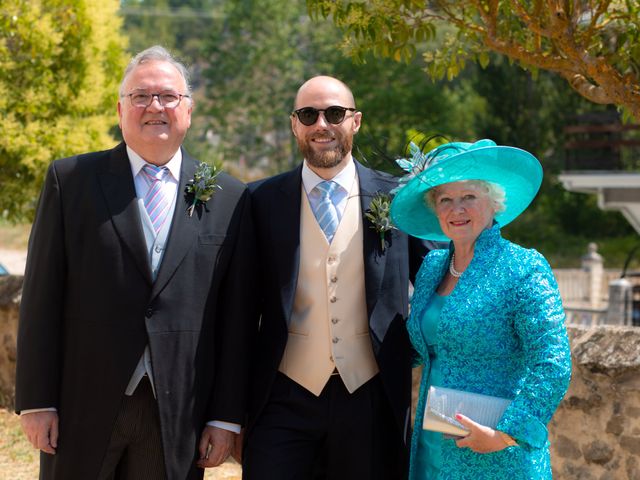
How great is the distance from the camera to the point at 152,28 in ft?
259

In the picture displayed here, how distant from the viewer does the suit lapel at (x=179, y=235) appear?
3727 mm

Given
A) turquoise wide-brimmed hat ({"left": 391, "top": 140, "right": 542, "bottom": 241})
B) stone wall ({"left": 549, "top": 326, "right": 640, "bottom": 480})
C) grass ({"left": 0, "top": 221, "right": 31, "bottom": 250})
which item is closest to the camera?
turquoise wide-brimmed hat ({"left": 391, "top": 140, "right": 542, "bottom": 241})

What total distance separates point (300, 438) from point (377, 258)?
31.9 inches

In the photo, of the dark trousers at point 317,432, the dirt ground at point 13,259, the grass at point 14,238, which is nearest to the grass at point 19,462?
the dark trousers at point 317,432

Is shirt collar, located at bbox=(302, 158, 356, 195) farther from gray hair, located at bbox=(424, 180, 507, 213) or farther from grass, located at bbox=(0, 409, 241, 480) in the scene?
grass, located at bbox=(0, 409, 241, 480)

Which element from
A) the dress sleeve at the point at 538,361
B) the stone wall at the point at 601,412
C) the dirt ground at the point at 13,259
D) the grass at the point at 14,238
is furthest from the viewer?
the grass at the point at 14,238

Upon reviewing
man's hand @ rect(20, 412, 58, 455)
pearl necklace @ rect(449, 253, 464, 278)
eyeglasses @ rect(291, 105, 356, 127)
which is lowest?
man's hand @ rect(20, 412, 58, 455)

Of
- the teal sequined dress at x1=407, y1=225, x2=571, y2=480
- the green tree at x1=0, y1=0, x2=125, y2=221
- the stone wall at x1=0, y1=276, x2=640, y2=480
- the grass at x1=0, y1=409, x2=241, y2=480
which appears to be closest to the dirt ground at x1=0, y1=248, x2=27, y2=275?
the green tree at x1=0, y1=0, x2=125, y2=221

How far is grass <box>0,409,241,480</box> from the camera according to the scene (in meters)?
6.27

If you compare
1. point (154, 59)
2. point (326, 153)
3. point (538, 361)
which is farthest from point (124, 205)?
point (538, 361)

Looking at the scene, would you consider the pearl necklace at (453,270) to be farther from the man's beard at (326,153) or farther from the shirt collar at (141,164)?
the shirt collar at (141,164)

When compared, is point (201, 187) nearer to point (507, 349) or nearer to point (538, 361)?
point (507, 349)

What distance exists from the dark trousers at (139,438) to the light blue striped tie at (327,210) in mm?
975

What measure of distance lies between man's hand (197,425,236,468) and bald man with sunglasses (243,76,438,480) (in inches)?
5.4
